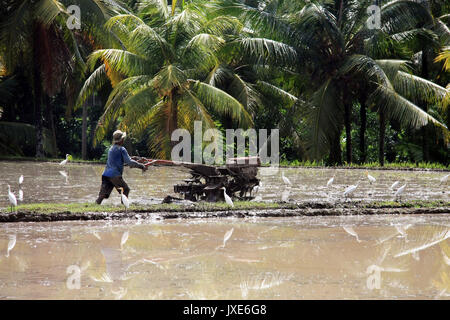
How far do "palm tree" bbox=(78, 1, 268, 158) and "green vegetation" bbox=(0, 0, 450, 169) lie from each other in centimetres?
Result: 4

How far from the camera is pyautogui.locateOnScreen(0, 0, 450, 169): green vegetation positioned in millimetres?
17531

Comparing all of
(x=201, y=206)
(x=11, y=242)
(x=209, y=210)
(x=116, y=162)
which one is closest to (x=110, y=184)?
(x=116, y=162)

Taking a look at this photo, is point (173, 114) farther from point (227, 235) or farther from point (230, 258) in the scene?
point (230, 258)

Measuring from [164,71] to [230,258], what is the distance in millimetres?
10236

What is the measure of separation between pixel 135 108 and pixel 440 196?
7.85 meters

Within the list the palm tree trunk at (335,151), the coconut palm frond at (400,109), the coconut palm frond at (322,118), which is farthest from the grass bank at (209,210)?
the palm tree trunk at (335,151)

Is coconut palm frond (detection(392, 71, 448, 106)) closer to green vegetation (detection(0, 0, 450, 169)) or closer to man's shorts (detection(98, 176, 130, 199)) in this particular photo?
green vegetation (detection(0, 0, 450, 169))

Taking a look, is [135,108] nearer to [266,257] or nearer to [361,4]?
[361,4]

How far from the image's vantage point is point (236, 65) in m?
23.3

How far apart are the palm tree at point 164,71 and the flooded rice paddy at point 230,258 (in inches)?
249

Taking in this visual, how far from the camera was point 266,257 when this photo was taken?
6.79 metres

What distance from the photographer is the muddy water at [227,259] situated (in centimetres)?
539

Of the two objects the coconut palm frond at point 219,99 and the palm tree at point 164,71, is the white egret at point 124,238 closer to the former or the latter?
the palm tree at point 164,71
